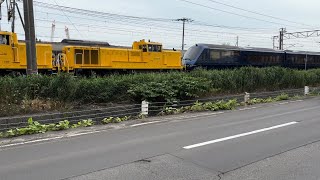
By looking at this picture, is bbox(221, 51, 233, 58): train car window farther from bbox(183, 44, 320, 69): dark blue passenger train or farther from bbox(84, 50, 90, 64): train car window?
bbox(84, 50, 90, 64): train car window

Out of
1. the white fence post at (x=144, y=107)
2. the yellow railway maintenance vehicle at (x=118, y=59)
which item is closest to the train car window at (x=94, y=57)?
the yellow railway maintenance vehicle at (x=118, y=59)

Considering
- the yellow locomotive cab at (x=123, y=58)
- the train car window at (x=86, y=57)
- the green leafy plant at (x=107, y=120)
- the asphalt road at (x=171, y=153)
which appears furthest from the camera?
the train car window at (x=86, y=57)

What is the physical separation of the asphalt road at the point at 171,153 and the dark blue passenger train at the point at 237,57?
2245cm

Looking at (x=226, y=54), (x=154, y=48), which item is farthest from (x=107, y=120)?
(x=226, y=54)

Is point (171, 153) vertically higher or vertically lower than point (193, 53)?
lower

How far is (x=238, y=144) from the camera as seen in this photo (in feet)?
28.2

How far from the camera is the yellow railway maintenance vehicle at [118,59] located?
24859mm

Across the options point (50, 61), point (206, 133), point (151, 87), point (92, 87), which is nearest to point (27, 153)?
point (206, 133)

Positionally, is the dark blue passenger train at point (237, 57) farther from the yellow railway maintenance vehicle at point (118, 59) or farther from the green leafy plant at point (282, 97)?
the green leafy plant at point (282, 97)

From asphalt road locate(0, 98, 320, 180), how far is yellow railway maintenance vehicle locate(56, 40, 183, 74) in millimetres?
15011

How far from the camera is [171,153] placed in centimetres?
766

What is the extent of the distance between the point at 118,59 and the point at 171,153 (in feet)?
65.6

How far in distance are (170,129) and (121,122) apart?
6.59ft

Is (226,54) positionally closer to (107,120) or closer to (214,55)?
(214,55)
